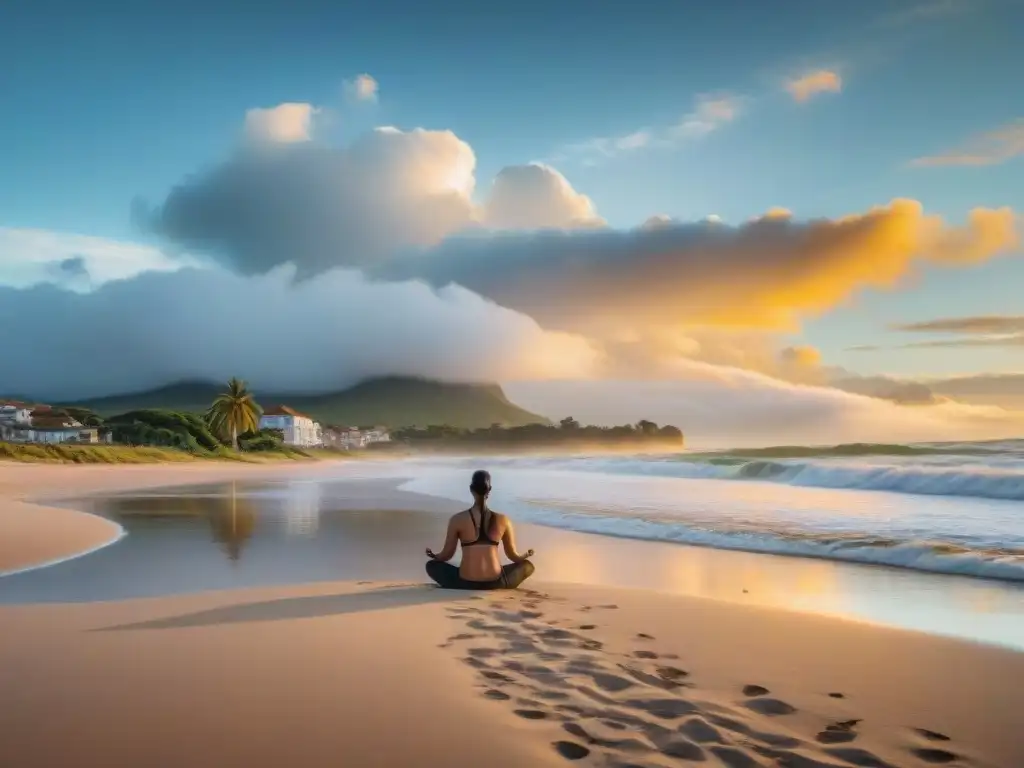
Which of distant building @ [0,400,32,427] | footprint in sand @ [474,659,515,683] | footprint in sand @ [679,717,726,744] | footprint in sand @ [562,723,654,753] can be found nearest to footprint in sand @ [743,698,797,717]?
footprint in sand @ [679,717,726,744]

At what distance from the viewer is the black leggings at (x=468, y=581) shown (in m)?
9.57

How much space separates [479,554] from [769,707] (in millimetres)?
4909

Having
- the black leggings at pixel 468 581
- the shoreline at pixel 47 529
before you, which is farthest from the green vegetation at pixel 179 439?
the black leggings at pixel 468 581

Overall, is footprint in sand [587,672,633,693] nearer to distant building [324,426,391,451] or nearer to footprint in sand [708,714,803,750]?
footprint in sand [708,714,803,750]

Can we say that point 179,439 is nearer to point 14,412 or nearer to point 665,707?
point 14,412

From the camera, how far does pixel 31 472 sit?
41.1 meters

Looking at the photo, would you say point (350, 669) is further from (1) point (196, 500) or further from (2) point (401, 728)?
(1) point (196, 500)

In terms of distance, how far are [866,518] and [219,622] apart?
626 inches

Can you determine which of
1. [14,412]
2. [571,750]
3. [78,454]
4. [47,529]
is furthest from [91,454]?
[14,412]

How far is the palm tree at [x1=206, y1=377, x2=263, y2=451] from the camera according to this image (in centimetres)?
9525

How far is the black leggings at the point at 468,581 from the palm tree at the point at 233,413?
8939cm

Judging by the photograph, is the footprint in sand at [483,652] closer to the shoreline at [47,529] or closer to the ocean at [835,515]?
the shoreline at [47,529]

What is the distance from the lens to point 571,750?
4402 millimetres

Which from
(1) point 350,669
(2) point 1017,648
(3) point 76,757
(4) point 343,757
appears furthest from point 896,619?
(3) point 76,757
